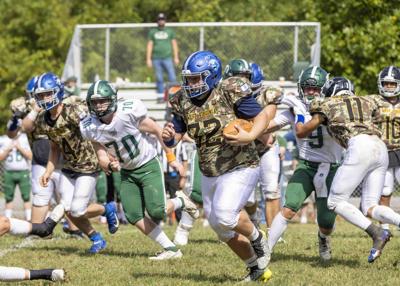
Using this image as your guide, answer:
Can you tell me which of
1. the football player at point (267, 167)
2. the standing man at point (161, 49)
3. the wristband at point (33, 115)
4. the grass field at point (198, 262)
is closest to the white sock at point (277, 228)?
the grass field at point (198, 262)

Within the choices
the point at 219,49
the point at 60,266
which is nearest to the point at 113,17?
the point at 219,49

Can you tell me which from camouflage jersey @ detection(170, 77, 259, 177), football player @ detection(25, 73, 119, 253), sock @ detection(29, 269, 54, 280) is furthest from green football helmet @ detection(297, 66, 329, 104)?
sock @ detection(29, 269, 54, 280)

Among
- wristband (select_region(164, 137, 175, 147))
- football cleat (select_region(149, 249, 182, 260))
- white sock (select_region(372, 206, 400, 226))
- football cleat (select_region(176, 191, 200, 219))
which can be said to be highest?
wristband (select_region(164, 137, 175, 147))

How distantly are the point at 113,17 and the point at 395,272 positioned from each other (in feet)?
59.5

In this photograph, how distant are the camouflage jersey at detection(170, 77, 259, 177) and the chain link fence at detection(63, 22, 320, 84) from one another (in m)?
9.03

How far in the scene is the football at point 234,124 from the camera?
6932mm

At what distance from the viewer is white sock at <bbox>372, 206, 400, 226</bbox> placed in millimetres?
7910

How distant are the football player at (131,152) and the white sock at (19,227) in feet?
5.12

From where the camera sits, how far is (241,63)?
32.7 ft

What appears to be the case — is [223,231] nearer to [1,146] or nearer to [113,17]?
[1,146]

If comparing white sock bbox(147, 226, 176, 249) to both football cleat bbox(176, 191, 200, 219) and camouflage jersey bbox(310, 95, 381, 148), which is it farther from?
camouflage jersey bbox(310, 95, 381, 148)

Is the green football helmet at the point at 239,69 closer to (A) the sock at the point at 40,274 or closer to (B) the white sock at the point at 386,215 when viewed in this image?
(B) the white sock at the point at 386,215

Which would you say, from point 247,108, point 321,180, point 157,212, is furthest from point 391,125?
point 247,108

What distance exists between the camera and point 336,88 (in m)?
8.47
